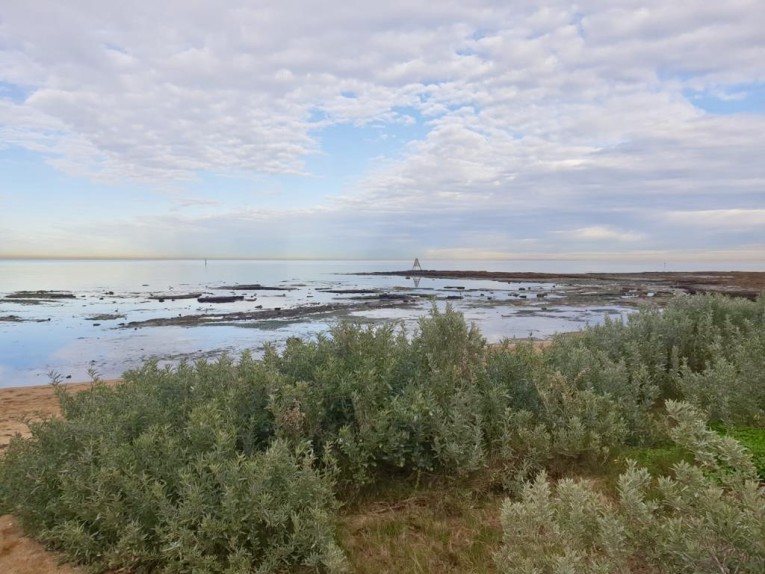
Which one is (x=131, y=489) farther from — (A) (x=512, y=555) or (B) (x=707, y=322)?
(B) (x=707, y=322)

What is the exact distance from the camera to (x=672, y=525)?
249 centimetres

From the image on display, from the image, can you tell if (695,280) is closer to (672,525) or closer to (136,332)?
(136,332)

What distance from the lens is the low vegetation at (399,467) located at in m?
2.73

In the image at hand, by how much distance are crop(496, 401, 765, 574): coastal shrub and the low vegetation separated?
0.01 meters

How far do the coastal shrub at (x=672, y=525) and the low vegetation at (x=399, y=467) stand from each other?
11 millimetres

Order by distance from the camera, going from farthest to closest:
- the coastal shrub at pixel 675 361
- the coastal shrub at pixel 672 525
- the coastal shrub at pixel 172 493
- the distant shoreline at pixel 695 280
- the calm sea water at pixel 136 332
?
1. the distant shoreline at pixel 695 280
2. the calm sea water at pixel 136 332
3. the coastal shrub at pixel 675 361
4. the coastal shrub at pixel 172 493
5. the coastal shrub at pixel 672 525

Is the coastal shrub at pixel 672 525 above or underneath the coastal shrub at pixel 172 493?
above

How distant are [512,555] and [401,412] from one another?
2.05 meters

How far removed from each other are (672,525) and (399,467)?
2.77 meters

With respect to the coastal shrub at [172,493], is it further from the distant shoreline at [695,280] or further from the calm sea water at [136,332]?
the distant shoreline at [695,280]

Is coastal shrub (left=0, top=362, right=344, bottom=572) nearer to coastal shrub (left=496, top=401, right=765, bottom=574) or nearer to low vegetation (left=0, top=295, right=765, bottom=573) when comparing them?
low vegetation (left=0, top=295, right=765, bottom=573)

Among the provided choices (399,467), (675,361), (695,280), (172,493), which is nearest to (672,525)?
(399,467)

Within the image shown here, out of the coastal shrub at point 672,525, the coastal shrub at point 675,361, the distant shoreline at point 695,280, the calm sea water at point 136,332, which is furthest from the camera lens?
the distant shoreline at point 695,280

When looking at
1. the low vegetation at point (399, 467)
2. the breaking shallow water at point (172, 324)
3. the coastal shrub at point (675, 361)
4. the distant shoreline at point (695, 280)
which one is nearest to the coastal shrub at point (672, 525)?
the low vegetation at point (399, 467)
